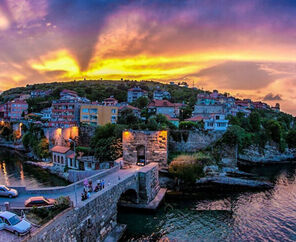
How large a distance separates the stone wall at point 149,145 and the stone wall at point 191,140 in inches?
231

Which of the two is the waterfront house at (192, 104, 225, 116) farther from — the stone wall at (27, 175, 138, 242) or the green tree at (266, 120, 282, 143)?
the stone wall at (27, 175, 138, 242)

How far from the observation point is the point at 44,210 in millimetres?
11727

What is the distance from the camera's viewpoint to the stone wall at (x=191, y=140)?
3531 centimetres

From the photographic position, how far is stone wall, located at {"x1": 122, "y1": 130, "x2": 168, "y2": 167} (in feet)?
97.6

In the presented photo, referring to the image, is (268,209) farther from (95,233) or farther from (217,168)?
(95,233)

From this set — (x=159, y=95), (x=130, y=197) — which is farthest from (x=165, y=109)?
(x=130, y=197)

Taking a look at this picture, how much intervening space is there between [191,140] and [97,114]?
2230 cm

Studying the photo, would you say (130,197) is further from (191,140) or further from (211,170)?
(191,140)

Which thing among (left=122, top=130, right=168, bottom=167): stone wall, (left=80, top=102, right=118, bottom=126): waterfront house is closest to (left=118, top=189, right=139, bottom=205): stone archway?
(left=122, top=130, right=168, bottom=167): stone wall

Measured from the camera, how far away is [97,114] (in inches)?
1944

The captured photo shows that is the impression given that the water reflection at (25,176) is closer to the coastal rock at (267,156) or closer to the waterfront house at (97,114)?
the waterfront house at (97,114)

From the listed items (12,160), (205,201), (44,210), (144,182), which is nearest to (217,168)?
(205,201)

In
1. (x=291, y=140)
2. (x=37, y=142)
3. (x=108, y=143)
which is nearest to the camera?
(x=108, y=143)

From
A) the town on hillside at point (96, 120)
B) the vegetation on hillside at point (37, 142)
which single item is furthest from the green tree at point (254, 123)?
the vegetation on hillside at point (37, 142)
